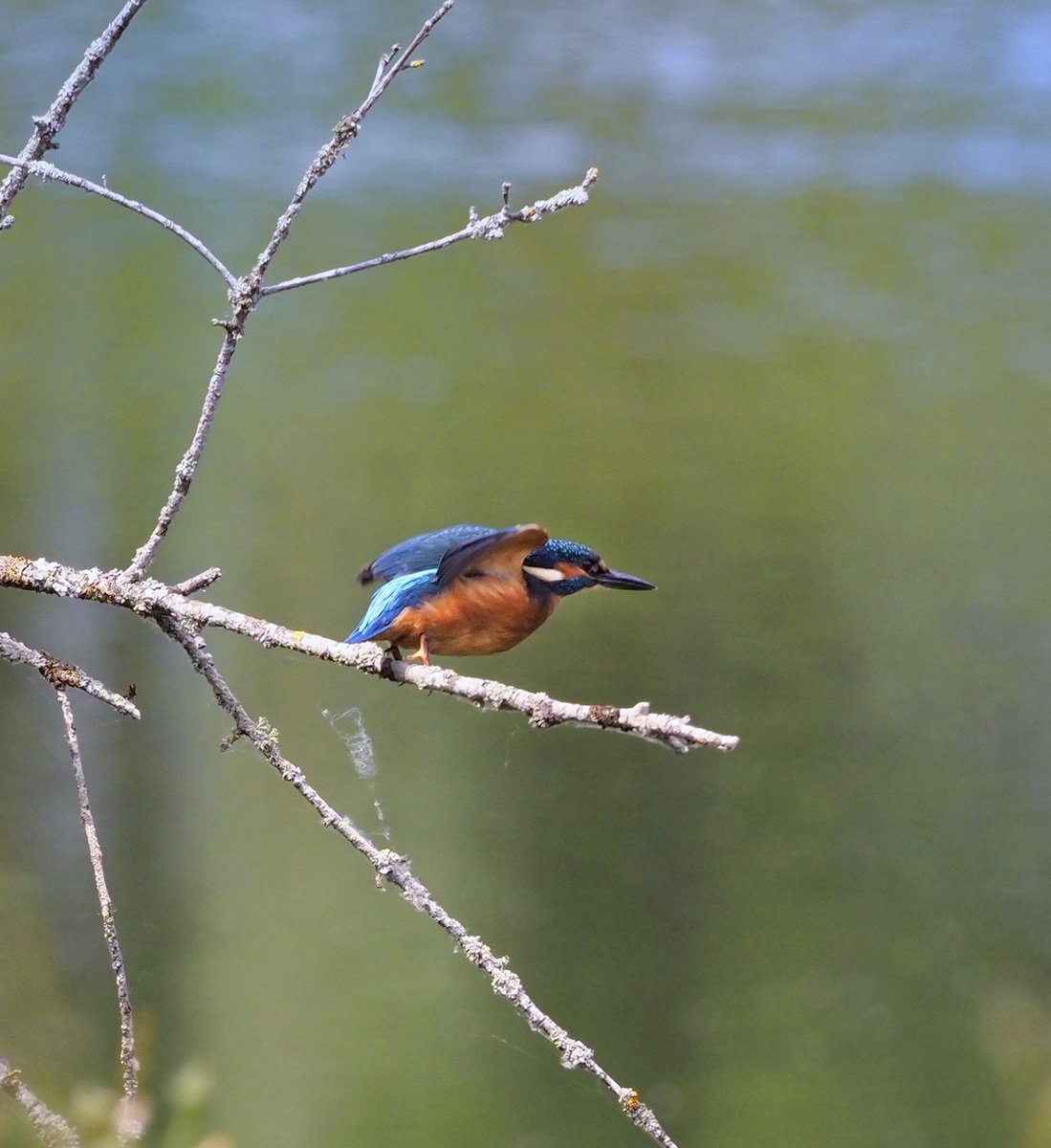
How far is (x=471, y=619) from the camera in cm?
141

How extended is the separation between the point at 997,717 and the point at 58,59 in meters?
6.52

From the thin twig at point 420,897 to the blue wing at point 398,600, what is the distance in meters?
0.31

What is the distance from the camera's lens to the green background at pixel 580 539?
5.30 metres

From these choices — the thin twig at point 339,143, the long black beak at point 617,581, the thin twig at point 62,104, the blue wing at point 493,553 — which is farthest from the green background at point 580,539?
the thin twig at point 339,143

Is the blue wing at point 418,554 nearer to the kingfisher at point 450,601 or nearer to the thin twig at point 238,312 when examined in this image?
the kingfisher at point 450,601

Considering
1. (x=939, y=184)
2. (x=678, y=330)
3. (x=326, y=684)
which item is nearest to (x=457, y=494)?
(x=326, y=684)

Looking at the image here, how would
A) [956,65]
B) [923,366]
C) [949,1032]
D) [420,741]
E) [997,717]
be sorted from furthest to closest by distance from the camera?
[956,65]
[923,366]
[420,741]
[997,717]
[949,1032]

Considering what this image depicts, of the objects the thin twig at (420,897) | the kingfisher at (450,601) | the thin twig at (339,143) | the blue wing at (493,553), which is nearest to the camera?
the thin twig at (420,897)

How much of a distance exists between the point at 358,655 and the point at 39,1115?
0.39m

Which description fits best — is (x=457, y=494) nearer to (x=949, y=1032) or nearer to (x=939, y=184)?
(x=949, y=1032)

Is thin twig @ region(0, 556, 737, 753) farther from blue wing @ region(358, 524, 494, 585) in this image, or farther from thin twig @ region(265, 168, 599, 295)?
blue wing @ region(358, 524, 494, 585)

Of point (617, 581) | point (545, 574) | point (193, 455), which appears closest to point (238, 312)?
point (193, 455)

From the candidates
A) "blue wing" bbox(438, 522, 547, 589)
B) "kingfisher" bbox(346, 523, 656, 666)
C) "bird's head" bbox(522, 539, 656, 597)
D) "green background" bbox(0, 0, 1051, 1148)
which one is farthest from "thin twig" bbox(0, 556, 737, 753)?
"green background" bbox(0, 0, 1051, 1148)

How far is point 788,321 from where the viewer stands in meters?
7.98
